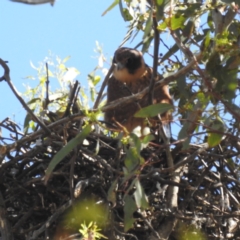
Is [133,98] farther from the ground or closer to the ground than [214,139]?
farther from the ground

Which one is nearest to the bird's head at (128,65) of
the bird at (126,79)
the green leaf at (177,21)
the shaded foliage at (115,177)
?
the bird at (126,79)

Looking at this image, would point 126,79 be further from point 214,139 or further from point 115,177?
point 214,139

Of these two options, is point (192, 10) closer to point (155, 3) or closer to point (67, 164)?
point (155, 3)

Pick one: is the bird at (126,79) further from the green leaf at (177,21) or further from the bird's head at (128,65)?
the green leaf at (177,21)

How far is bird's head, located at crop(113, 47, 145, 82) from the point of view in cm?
343

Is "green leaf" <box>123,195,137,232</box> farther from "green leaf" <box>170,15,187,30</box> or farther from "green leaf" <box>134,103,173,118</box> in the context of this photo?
"green leaf" <box>170,15,187,30</box>

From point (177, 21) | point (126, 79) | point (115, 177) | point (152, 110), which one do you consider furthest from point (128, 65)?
point (152, 110)

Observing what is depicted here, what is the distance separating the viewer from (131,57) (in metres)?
3.48

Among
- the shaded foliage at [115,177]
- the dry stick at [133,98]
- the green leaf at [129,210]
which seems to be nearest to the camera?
the green leaf at [129,210]

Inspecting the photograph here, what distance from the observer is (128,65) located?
3.43m

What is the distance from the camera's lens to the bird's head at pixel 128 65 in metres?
3.43

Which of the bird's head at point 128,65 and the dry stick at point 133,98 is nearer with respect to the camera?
the dry stick at point 133,98

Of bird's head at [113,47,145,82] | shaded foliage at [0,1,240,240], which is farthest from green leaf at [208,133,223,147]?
bird's head at [113,47,145,82]

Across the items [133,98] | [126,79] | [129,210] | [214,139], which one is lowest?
[129,210]
